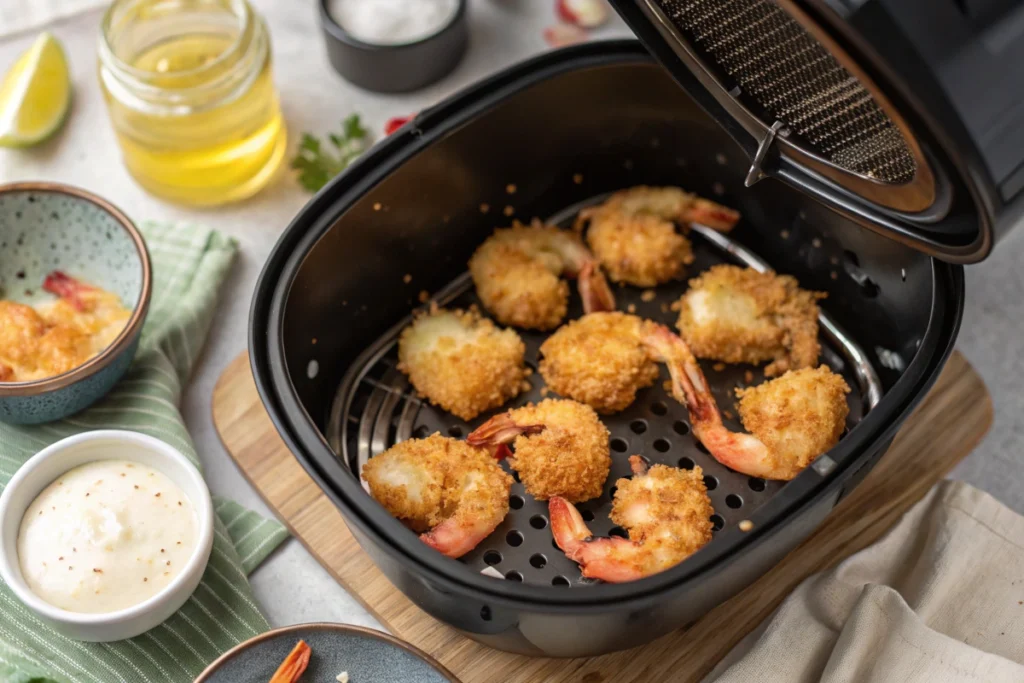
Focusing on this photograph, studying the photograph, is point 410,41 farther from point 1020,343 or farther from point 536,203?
point 1020,343

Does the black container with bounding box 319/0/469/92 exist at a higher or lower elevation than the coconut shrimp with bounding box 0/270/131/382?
higher

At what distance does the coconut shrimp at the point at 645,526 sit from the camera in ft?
5.25

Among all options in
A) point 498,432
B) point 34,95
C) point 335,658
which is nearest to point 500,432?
point 498,432

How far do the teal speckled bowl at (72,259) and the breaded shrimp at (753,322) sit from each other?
1.00 meters

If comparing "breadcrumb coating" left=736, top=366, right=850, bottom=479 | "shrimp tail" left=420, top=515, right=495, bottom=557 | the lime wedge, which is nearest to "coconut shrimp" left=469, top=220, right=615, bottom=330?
"breadcrumb coating" left=736, top=366, right=850, bottom=479

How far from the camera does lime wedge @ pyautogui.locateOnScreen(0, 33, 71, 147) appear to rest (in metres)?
2.28

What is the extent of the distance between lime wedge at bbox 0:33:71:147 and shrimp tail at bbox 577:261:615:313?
4.10 ft

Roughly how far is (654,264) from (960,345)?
2.38 feet

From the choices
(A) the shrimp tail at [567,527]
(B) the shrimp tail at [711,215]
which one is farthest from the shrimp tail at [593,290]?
(A) the shrimp tail at [567,527]

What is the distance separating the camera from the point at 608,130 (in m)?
2.03

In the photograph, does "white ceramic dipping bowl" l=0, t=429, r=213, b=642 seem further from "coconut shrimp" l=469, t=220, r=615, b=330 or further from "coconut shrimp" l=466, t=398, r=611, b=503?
"coconut shrimp" l=469, t=220, r=615, b=330

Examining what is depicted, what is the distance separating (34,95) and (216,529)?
1.11 meters

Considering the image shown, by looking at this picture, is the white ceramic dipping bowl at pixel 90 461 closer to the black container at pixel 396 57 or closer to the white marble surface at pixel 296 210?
the white marble surface at pixel 296 210

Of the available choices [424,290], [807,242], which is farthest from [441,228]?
[807,242]
